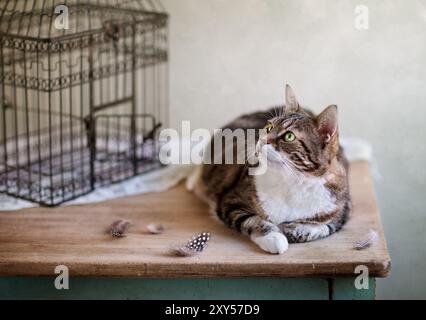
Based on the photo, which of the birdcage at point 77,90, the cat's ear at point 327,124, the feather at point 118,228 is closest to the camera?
the cat's ear at point 327,124

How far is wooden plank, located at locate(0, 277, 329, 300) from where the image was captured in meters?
1.33

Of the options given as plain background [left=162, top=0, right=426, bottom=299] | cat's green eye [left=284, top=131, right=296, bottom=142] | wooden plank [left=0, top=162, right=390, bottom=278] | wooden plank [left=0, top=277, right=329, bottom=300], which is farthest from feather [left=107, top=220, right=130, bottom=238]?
plain background [left=162, top=0, right=426, bottom=299]

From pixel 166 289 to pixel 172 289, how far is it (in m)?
0.01

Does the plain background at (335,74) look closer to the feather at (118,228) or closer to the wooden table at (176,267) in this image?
the wooden table at (176,267)

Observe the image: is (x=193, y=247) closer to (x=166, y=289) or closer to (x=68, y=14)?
(x=166, y=289)

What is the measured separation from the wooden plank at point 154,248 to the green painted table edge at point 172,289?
1.3 inches

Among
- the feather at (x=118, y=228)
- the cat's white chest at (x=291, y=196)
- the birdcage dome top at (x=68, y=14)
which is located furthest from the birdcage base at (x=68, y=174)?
the cat's white chest at (x=291, y=196)

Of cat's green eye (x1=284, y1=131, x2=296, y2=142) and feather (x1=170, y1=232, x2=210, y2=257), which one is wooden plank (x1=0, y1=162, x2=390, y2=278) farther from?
cat's green eye (x1=284, y1=131, x2=296, y2=142)

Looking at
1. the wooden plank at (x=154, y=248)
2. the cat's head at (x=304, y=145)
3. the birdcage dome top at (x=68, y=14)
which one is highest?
the birdcage dome top at (x=68, y=14)

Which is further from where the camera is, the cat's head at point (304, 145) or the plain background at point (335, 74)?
the plain background at point (335, 74)

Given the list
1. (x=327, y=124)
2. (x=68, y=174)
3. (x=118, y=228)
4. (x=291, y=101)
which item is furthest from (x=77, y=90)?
(x=327, y=124)

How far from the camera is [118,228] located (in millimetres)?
1446

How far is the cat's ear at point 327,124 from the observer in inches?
50.9

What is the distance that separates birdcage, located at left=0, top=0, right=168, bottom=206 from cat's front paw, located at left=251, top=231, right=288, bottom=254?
1.66 feet
